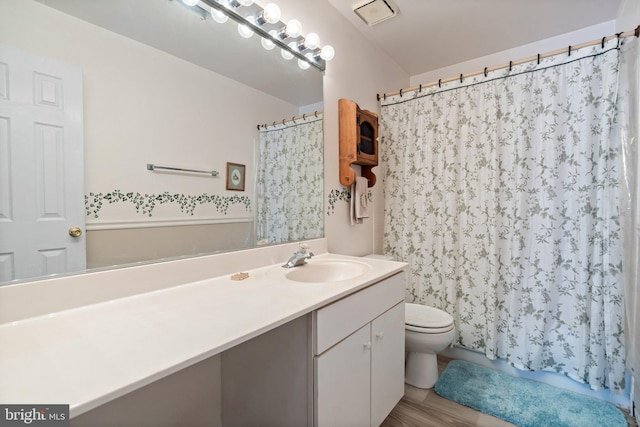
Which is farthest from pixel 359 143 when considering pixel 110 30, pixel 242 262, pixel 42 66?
pixel 42 66

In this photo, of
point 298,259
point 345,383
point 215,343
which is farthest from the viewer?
point 298,259

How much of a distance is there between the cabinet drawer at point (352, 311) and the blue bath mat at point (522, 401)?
0.80 meters

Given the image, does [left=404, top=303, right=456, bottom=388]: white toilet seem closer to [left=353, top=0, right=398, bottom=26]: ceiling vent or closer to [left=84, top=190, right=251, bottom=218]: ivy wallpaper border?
[left=84, top=190, right=251, bottom=218]: ivy wallpaper border

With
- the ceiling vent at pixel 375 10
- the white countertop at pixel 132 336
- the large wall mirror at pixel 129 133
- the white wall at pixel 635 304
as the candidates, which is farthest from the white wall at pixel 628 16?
the white countertop at pixel 132 336

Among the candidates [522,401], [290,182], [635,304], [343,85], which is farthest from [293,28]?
[522,401]

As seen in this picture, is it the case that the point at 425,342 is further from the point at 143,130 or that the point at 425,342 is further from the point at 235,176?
the point at 143,130

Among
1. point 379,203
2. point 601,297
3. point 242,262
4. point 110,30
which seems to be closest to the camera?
point 110,30

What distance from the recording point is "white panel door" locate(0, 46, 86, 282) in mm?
763

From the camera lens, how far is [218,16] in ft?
4.10

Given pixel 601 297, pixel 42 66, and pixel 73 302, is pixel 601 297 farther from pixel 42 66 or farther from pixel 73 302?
pixel 42 66

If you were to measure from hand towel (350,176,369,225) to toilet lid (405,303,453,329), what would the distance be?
0.72 m

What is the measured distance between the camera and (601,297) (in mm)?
1566

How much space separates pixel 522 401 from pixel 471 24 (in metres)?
2.46

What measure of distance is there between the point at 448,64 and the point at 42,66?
2808 millimetres
